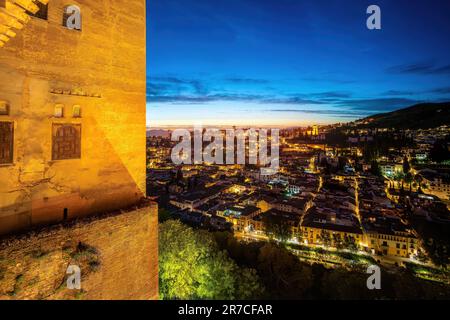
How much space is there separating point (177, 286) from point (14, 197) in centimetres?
589

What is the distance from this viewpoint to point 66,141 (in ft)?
13.9

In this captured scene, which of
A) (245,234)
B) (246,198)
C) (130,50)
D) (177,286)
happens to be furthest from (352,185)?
(130,50)

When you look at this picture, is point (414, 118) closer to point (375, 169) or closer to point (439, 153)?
point (439, 153)

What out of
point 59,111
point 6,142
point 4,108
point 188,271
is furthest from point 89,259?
point 188,271

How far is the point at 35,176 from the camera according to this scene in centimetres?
396

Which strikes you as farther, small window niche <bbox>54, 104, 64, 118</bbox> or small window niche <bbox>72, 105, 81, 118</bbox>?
small window niche <bbox>72, 105, 81, 118</bbox>

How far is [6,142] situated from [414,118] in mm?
106963

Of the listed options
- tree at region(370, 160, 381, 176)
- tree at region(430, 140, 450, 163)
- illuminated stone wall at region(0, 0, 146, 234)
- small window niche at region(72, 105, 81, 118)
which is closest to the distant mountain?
tree at region(430, 140, 450, 163)

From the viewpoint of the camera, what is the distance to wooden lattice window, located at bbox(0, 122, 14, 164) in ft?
12.0

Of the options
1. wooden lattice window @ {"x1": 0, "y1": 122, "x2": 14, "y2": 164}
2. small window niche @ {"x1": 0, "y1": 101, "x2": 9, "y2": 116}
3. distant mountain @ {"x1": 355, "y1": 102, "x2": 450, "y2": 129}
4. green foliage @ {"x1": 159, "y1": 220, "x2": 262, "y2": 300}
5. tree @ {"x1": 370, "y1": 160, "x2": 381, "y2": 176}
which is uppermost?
distant mountain @ {"x1": 355, "y1": 102, "x2": 450, "y2": 129}

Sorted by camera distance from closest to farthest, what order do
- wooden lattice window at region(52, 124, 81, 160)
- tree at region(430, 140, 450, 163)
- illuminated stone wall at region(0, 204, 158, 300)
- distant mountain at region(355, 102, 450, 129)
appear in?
illuminated stone wall at region(0, 204, 158, 300) < wooden lattice window at region(52, 124, 81, 160) < tree at region(430, 140, 450, 163) < distant mountain at region(355, 102, 450, 129)

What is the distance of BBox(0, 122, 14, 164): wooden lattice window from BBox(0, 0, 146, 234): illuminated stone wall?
0.15 ft

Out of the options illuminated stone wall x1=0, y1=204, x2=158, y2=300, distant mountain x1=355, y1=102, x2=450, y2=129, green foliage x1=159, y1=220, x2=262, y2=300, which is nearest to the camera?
illuminated stone wall x1=0, y1=204, x2=158, y2=300

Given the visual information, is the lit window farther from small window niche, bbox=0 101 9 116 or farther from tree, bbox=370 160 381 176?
tree, bbox=370 160 381 176
